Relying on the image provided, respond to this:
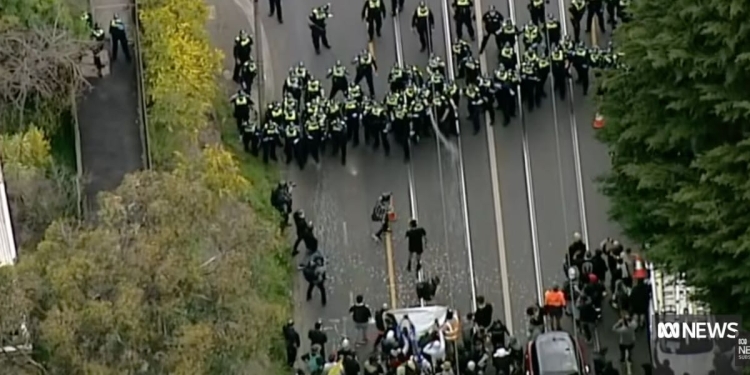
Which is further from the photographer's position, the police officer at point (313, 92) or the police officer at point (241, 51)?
the police officer at point (241, 51)

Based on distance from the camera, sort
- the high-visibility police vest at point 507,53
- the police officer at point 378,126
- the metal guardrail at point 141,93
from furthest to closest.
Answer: the high-visibility police vest at point 507,53 → the police officer at point 378,126 → the metal guardrail at point 141,93

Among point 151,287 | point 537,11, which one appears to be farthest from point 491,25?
point 151,287

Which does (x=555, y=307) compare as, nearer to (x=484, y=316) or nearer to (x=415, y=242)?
(x=484, y=316)

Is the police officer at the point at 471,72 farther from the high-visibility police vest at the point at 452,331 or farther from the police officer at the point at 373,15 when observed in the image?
the high-visibility police vest at the point at 452,331

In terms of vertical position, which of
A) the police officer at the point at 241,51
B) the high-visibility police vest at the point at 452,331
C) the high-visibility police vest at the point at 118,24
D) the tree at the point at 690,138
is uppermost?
the high-visibility police vest at the point at 118,24

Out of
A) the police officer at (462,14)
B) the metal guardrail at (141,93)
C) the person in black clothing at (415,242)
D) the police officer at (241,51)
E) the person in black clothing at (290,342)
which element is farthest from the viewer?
the police officer at (462,14)

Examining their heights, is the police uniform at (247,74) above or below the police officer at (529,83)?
above

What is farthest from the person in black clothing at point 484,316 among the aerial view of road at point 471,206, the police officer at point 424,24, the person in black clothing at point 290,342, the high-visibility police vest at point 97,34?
the high-visibility police vest at point 97,34
